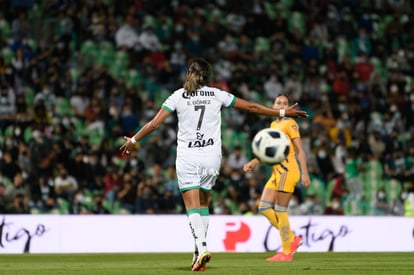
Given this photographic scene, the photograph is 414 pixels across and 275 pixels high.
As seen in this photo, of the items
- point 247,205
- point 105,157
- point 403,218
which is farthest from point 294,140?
point 105,157

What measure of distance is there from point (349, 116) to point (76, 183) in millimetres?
7219

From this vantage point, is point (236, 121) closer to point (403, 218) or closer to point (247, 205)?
point (247, 205)

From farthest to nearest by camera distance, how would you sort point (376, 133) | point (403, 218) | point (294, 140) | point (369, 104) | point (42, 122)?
point (369, 104) → point (376, 133) → point (42, 122) → point (403, 218) → point (294, 140)

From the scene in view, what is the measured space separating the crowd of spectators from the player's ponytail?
8839 mm

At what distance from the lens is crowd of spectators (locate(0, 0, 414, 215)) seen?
66.4 ft

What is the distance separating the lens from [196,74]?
422 inches

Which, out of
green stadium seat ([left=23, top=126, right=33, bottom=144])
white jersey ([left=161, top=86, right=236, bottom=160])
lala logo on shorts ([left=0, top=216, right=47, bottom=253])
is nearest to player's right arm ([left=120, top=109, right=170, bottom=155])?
white jersey ([left=161, top=86, right=236, bottom=160])

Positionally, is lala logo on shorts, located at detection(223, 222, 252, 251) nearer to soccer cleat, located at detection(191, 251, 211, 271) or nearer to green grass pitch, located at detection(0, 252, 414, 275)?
green grass pitch, located at detection(0, 252, 414, 275)

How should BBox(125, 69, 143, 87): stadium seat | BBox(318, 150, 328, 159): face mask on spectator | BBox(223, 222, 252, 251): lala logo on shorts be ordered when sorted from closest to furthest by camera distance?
BBox(223, 222, 252, 251): lala logo on shorts, BBox(318, 150, 328, 159): face mask on spectator, BBox(125, 69, 143, 87): stadium seat

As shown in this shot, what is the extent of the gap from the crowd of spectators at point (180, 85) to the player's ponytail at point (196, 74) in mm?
8839

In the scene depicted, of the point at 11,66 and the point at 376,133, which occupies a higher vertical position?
the point at 11,66

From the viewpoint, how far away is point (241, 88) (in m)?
23.9

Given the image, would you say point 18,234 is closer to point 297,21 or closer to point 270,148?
point 270,148

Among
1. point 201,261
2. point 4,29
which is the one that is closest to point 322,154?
point 4,29
